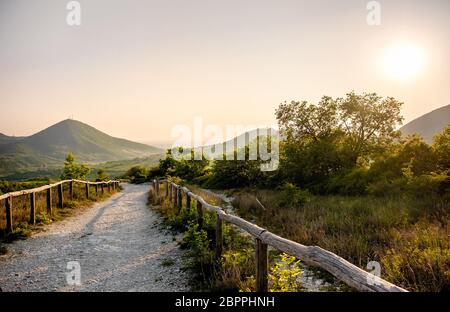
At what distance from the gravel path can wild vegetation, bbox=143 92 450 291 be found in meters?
3.67

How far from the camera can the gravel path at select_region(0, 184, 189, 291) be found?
5.71 meters

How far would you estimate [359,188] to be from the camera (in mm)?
15766

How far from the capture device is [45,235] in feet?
29.9

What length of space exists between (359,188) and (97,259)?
525 inches

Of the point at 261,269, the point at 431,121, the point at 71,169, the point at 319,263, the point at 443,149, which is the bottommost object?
the point at 71,169

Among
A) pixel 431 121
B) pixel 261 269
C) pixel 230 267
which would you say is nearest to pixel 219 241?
pixel 230 267

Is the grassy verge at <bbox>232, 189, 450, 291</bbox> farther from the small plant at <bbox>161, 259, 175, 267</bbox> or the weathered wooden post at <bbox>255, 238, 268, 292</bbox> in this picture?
the small plant at <bbox>161, 259, 175, 267</bbox>

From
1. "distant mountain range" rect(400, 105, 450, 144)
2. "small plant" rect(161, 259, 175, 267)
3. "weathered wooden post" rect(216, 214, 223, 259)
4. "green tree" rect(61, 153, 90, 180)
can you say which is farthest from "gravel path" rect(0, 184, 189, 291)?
"distant mountain range" rect(400, 105, 450, 144)

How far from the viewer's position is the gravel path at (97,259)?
18.7ft

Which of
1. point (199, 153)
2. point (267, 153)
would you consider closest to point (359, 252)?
point (267, 153)

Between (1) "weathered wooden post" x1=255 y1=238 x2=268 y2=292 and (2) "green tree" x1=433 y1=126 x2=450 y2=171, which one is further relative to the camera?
(2) "green tree" x1=433 y1=126 x2=450 y2=171

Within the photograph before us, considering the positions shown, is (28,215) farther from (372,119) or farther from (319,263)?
(372,119)

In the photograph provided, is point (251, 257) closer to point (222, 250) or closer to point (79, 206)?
point (222, 250)
